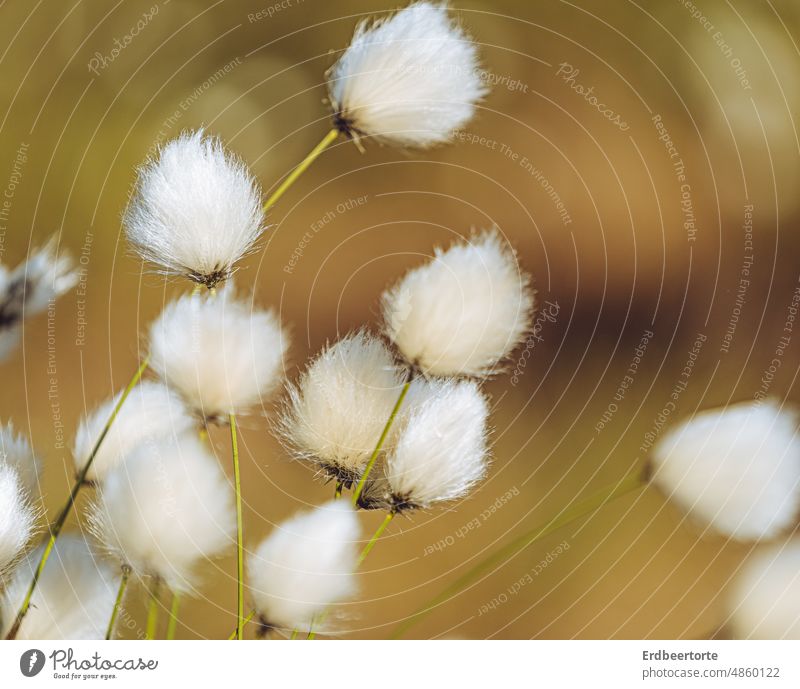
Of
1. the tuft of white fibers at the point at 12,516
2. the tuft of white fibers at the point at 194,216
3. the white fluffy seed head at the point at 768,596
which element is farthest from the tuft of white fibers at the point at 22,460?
the white fluffy seed head at the point at 768,596

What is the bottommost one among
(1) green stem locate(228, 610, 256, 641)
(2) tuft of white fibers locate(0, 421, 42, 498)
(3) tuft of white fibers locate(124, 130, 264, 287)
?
(1) green stem locate(228, 610, 256, 641)

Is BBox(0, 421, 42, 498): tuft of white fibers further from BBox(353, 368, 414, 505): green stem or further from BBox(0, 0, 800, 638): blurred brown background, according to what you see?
BBox(353, 368, 414, 505): green stem

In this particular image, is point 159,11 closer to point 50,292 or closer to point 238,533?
point 50,292

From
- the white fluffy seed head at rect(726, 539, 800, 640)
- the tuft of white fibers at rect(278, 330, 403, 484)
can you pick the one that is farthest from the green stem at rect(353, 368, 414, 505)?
the white fluffy seed head at rect(726, 539, 800, 640)

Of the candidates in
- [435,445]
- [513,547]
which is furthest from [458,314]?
[513,547]
